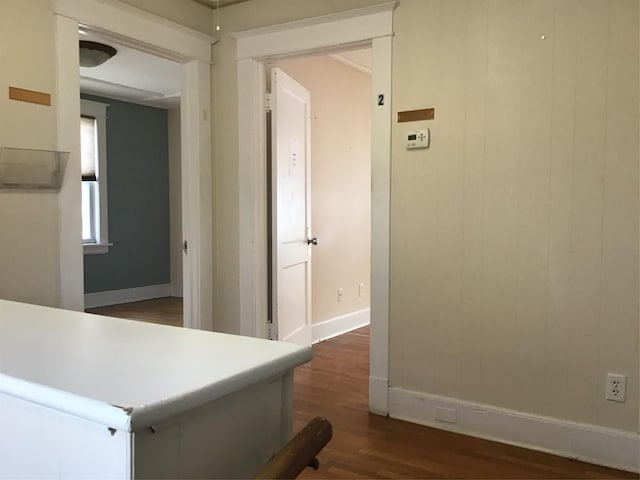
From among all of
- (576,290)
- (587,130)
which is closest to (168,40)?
(587,130)

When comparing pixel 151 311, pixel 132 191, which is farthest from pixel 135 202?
pixel 151 311

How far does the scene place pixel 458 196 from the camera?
285 centimetres

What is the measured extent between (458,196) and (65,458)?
2.43 metres

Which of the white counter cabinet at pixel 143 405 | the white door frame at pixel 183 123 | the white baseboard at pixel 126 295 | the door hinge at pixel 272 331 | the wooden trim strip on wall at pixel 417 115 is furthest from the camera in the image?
the white baseboard at pixel 126 295

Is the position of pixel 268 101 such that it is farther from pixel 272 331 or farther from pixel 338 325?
pixel 338 325

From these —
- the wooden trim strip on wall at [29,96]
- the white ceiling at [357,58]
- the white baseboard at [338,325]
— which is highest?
the white ceiling at [357,58]

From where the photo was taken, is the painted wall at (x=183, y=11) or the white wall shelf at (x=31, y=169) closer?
the white wall shelf at (x=31, y=169)

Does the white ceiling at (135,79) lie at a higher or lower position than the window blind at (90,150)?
higher

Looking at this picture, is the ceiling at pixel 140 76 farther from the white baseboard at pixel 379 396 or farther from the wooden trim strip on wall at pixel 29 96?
the white baseboard at pixel 379 396

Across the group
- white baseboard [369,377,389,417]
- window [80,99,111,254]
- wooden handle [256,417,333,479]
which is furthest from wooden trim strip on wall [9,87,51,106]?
window [80,99,111,254]

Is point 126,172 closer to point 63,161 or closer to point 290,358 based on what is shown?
point 63,161

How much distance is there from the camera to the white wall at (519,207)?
2.48 meters

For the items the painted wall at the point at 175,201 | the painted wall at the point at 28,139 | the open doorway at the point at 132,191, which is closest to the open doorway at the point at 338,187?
the open doorway at the point at 132,191

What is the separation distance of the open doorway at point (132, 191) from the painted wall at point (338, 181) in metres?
1.71
